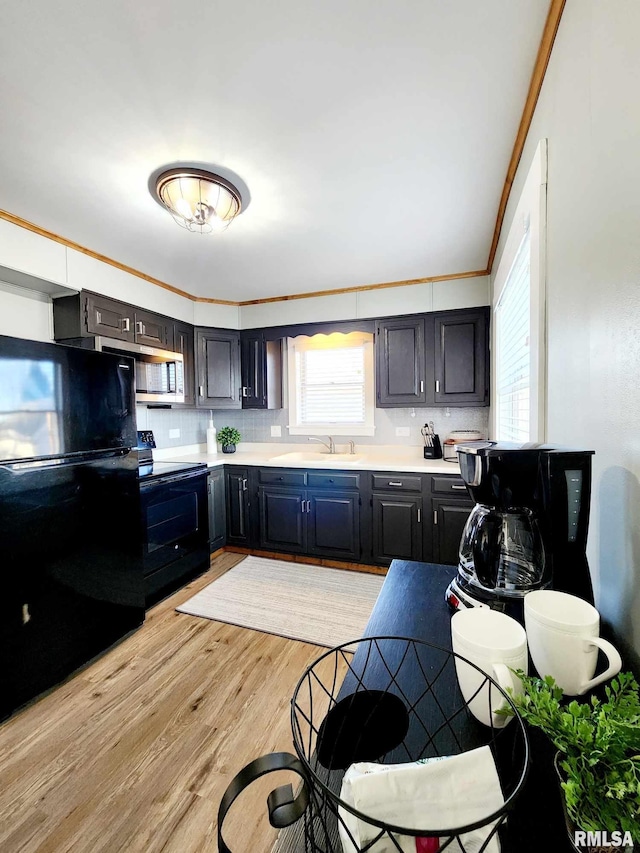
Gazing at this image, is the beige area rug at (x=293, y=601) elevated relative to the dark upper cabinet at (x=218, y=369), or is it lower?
lower

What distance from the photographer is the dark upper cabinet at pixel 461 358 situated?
3.15 meters

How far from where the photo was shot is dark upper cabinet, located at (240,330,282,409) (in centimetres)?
390

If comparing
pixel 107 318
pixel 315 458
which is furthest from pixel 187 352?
pixel 315 458

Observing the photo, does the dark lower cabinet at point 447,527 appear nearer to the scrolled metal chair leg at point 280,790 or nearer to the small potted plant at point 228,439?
the small potted plant at point 228,439

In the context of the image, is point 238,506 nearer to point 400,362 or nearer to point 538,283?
point 400,362

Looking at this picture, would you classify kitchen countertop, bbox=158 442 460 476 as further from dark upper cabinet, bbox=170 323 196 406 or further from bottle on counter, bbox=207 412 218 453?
dark upper cabinet, bbox=170 323 196 406

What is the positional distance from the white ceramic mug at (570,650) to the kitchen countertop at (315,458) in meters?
2.37

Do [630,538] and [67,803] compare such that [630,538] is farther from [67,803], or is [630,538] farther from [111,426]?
[111,426]

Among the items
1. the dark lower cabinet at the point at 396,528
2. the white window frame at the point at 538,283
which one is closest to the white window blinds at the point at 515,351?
the white window frame at the point at 538,283

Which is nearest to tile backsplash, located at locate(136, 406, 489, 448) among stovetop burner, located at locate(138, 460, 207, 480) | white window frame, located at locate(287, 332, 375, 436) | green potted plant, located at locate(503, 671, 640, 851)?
white window frame, located at locate(287, 332, 375, 436)

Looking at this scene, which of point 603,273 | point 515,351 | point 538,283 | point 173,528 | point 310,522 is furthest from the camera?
point 310,522

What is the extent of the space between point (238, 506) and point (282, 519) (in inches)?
18.5

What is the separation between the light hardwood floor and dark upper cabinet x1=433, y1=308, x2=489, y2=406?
2236mm

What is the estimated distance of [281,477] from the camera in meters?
3.44
